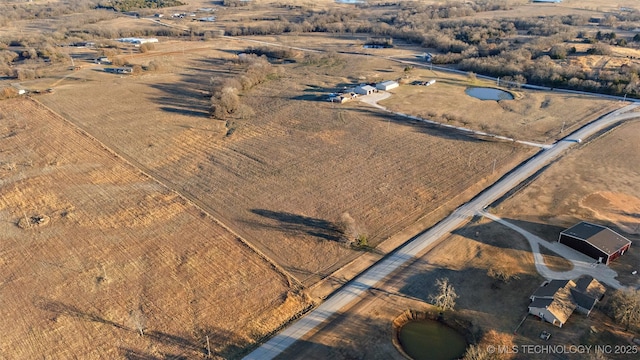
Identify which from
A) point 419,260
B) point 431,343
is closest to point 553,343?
point 431,343

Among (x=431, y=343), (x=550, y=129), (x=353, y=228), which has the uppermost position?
(x=550, y=129)

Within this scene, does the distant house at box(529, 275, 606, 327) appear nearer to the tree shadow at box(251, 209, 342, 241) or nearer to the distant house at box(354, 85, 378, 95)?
the tree shadow at box(251, 209, 342, 241)

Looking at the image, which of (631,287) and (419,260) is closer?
(631,287)

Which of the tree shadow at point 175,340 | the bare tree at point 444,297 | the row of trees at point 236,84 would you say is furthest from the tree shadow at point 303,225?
the row of trees at point 236,84

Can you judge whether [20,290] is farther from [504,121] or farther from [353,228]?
[504,121]

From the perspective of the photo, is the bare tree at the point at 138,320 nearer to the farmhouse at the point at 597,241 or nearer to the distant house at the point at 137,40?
the farmhouse at the point at 597,241

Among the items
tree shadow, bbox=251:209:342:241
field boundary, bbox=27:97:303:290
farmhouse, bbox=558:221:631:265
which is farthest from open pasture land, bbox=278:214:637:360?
tree shadow, bbox=251:209:342:241

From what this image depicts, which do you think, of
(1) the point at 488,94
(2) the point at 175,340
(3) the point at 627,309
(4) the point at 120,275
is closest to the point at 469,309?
(3) the point at 627,309
